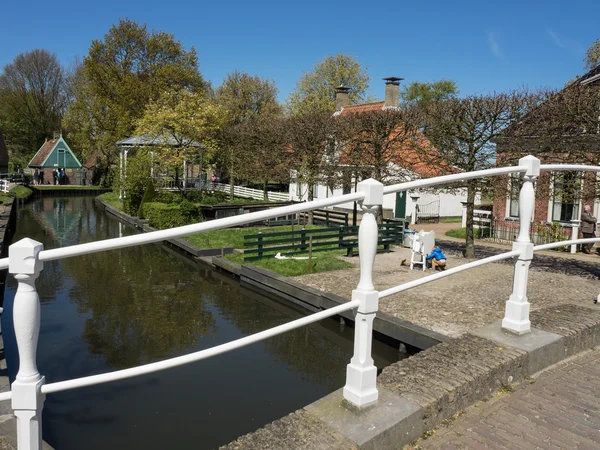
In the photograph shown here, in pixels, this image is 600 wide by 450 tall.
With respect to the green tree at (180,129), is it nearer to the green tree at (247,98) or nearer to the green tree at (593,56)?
the green tree at (247,98)

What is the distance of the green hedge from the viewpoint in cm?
2036

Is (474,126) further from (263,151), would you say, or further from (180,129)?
(180,129)

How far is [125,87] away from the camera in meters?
37.4

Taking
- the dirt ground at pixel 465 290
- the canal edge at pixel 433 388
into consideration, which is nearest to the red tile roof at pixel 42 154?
the dirt ground at pixel 465 290

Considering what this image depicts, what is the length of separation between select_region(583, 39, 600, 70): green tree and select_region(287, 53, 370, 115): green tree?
2074 centimetres

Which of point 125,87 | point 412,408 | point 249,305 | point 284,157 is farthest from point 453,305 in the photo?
point 125,87

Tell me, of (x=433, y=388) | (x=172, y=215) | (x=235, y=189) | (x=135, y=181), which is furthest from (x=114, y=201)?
(x=433, y=388)

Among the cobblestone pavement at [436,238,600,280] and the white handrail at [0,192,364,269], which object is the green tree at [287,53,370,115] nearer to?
the cobblestone pavement at [436,238,600,280]

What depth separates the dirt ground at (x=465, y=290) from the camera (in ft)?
27.1

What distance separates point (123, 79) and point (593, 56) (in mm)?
33402

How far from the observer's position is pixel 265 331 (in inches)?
88.3

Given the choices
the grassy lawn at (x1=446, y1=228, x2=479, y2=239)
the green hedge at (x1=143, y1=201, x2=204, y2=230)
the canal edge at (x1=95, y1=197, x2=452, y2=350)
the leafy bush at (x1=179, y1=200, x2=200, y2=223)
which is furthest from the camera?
the leafy bush at (x1=179, y1=200, x2=200, y2=223)

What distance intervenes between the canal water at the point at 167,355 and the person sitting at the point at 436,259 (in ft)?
13.8

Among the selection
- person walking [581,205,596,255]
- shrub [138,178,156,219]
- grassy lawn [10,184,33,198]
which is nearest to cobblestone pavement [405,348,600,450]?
person walking [581,205,596,255]
